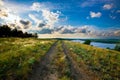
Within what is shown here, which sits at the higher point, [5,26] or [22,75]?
[5,26]

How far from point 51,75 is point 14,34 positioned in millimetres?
110713

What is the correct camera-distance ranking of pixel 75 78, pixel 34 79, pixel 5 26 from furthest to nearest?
pixel 5 26 < pixel 75 78 < pixel 34 79

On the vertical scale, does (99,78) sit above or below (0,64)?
below

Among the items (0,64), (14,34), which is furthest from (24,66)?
(14,34)

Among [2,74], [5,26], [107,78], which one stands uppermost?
[5,26]

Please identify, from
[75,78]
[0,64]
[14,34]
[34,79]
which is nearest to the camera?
[34,79]

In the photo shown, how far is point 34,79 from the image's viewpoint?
12.5 meters

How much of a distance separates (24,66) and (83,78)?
6.64 m

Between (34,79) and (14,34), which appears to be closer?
(34,79)

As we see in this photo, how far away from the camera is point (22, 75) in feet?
42.9

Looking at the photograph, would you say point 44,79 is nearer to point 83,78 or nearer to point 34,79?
point 34,79

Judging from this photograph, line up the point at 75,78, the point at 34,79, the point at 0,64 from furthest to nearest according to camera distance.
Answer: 1. the point at 0,64
2. the point at 75,78
3. the point at 34,79

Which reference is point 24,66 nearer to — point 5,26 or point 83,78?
point 83,78

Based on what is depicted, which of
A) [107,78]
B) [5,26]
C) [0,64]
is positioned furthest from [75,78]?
[5,26]
